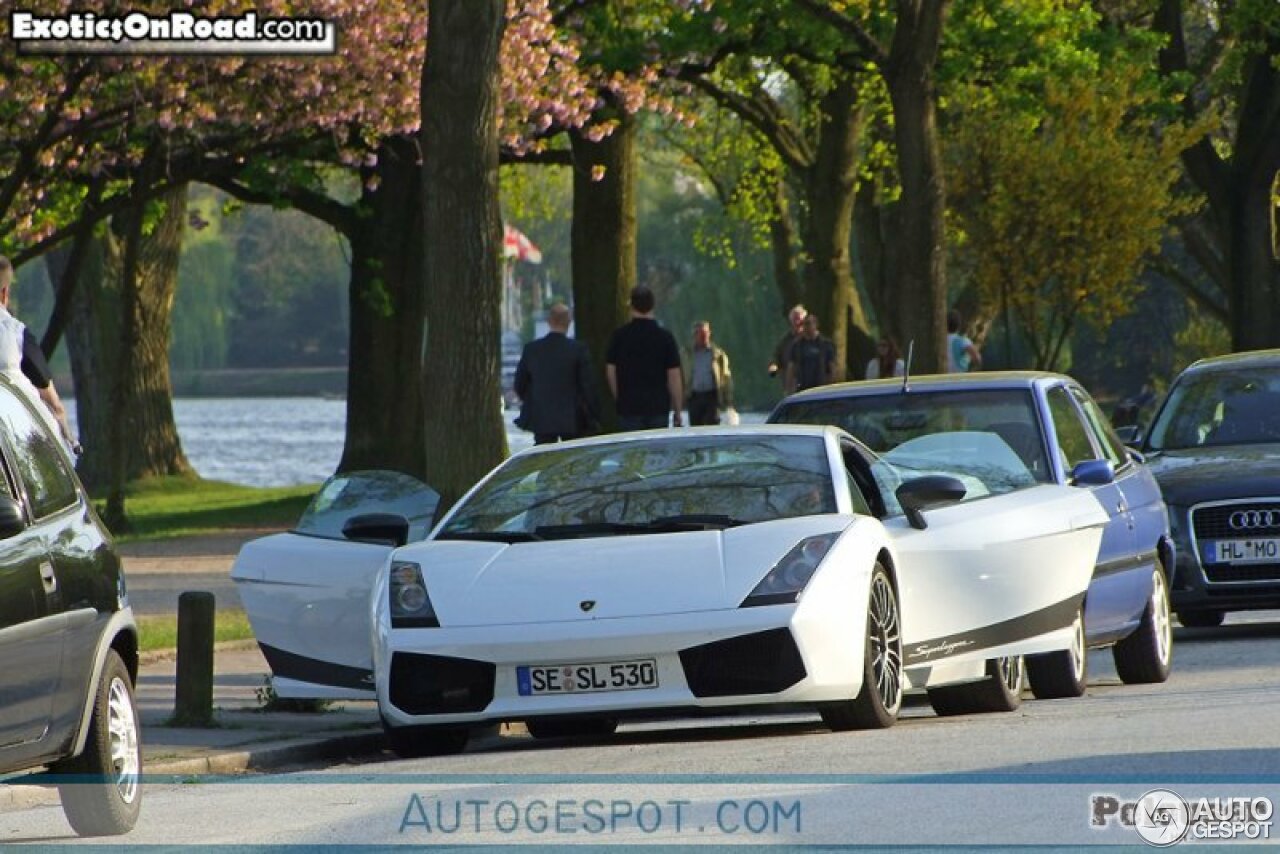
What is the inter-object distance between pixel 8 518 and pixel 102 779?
0.99 meters

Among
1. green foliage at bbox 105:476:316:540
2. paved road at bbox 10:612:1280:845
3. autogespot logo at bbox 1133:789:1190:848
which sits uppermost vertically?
autogespot logo at bbox 1133:789:1190:848

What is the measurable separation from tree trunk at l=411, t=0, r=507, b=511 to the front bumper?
5.44 metres

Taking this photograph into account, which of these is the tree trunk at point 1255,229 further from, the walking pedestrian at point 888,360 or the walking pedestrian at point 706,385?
the walking pedestrian at point 706,385

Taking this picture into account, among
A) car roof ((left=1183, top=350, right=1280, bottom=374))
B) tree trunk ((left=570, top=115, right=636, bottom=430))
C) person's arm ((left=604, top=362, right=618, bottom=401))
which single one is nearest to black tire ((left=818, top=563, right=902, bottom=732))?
car roof ((left=1183, top=350, right=1280, bottom=374))

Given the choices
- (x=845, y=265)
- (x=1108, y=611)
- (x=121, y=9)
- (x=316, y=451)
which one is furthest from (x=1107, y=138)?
(x=316, y=451)

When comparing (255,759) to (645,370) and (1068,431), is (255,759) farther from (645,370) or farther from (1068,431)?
(645,370)

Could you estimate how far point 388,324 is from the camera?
34.8 m

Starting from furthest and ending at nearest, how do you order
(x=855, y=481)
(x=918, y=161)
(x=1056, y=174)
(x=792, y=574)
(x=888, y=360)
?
(x=1056, y=174) < (x=888, y=360) < (x=918, y=161) < (x=855, y=481) < (x=792, y=574)

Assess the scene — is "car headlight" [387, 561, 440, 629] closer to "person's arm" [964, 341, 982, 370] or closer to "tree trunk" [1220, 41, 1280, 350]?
"person's arm" [964, 341, 982, 370]

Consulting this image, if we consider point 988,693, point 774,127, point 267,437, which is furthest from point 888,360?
point 267,437

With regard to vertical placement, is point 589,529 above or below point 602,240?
below

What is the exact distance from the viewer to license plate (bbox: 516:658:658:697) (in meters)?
10.6

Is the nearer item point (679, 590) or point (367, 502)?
point (679, 590)

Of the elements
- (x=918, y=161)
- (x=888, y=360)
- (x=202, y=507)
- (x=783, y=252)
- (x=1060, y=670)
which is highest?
(x=918, y=161)
